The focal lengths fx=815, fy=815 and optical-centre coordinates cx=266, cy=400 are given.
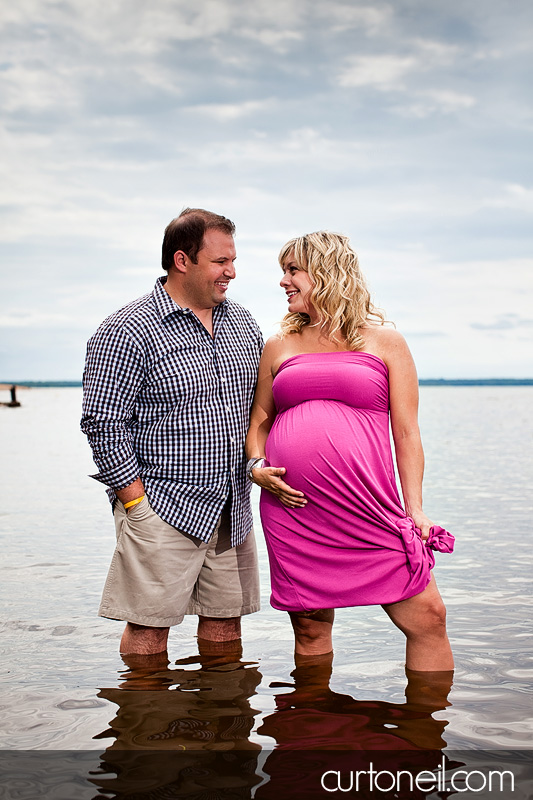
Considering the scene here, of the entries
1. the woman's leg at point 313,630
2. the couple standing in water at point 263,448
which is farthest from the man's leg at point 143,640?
the woman's leg at point 313,630

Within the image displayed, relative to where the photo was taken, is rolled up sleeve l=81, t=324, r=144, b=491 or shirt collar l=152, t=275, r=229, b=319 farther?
shirt collar l=152, t=275, r=229, b=319

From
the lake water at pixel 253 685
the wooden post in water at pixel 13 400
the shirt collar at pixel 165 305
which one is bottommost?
the wooden post in water at pixel 13 400

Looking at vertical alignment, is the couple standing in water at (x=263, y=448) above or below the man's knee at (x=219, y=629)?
above

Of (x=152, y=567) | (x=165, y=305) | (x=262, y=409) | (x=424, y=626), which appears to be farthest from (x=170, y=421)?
(x=424, y=626)

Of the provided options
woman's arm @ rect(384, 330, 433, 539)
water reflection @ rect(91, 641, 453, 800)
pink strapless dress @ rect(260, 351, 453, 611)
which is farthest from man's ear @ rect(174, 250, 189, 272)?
water reflection @ rect(91, 641, 453, 800)

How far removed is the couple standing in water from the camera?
4070 millimetres

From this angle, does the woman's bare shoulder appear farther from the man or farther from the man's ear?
the man's ear

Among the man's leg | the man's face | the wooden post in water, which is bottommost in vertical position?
the wooden post in water

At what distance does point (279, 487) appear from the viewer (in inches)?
163

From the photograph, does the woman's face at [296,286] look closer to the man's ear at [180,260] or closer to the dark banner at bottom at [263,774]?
the man's ear at [180,260]

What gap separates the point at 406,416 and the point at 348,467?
1.27 ft

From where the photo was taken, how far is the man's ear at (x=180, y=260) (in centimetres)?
451

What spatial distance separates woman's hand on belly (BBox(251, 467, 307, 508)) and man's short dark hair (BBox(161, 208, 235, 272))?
124 centimetres

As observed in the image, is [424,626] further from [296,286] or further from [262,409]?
[296,286]
